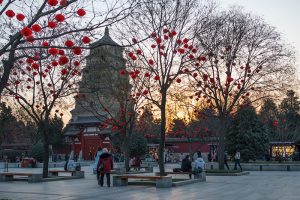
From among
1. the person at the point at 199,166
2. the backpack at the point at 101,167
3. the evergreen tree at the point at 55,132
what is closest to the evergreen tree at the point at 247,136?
the person at the point at 199,166

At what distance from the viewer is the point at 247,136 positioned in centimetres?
4053

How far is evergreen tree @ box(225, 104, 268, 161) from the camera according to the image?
1586 inches

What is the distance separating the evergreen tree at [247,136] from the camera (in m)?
40.3

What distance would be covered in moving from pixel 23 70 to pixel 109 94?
278 inches

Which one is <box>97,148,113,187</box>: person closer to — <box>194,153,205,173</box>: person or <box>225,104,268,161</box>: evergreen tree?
<box>194,153,205,173</box>: person

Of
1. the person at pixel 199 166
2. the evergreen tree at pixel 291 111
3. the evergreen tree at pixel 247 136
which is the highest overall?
the evergreen tree at pixel 291 111

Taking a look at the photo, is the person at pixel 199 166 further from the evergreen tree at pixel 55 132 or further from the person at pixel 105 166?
the evergreen tree at pixel 55 132

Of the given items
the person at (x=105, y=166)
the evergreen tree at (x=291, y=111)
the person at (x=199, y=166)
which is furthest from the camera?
the evergreen tree at (x=291, y=111)

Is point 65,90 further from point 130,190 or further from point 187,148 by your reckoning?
point 187,148

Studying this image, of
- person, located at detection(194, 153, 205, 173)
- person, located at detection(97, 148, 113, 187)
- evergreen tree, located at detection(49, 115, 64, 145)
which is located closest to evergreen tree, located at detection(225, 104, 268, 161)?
person, located at detection(194, 153, 205, 173)

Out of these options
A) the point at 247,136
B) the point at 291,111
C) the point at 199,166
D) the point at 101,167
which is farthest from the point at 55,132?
the point at 101,167

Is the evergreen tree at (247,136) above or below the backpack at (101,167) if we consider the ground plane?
above

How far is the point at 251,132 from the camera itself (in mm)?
40969

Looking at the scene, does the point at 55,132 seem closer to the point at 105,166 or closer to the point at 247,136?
the point at 247,136
